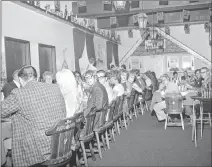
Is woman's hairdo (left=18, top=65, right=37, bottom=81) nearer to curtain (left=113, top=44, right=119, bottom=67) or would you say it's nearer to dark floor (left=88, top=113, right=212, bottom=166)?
dark floor (left=88, top=113, right=212, bottom=166)

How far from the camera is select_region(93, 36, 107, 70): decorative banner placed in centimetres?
1063

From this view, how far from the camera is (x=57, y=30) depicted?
748cm

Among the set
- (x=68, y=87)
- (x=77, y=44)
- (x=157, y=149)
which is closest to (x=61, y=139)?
(x=68, y=87)

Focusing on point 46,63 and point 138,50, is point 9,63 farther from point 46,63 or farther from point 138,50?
A: point 138,50

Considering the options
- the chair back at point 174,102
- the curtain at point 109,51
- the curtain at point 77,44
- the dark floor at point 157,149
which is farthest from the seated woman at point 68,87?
the curtain at point 109,51

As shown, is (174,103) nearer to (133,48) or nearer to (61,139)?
(61,139)

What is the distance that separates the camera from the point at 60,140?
8.05 feet

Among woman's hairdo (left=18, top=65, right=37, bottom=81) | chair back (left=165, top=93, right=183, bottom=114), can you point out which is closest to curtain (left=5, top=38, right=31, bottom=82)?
woman's hairdo (left=18, top=65, right=37, bottom=81)

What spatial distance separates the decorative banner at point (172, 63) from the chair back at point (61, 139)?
11820 millimetres

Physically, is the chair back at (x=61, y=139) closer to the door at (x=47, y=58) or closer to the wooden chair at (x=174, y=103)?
the wooden chair at (x=174, y=103)

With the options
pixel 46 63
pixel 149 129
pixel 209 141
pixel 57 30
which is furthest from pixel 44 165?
pixel 57 30

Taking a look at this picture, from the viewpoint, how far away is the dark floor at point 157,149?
3.74m

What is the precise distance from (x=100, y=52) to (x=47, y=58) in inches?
176

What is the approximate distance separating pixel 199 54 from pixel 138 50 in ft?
10.0
